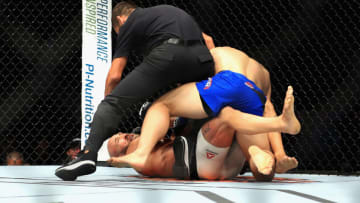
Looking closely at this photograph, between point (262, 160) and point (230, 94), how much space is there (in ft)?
0.68

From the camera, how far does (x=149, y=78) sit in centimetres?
126


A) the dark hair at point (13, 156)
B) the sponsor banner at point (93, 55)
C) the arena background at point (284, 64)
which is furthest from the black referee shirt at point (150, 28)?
the dark hair at point (13, 156)

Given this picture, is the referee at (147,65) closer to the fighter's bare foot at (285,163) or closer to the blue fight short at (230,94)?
the blue fight short at (230,94)

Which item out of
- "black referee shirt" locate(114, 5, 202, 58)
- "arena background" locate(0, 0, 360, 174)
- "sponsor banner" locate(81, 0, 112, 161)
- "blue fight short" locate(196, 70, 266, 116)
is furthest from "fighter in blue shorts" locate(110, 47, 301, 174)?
"sponsor banner" locate(81, 0, 112, 161)

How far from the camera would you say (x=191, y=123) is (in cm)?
132

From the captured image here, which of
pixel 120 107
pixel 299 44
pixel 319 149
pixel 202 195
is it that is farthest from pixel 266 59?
pixel 202 195

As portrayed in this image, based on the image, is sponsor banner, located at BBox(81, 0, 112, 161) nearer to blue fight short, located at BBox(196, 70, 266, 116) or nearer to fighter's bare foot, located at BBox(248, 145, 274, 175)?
blue fight short, located at BBox(196, 70, 266, 116)

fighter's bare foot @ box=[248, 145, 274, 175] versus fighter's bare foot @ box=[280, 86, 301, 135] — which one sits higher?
fighter's bare foot @ box=[280, 86, 301, 135]

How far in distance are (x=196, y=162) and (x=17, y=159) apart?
1678mm

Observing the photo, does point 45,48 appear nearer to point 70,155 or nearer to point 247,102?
point 70,155

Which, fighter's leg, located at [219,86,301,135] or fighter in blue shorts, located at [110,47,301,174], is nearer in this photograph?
fighter's leg, located at [219,86,301,135]

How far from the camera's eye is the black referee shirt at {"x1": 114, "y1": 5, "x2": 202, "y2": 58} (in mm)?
1369

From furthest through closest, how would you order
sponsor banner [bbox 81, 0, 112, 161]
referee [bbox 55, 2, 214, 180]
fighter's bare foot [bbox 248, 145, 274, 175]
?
sponsor banner [bbox 81, 0, 112, 161], referee [bbox 55, 2, 214, 180], fighter's bare foot [bbox 248, 145, 274, 175]

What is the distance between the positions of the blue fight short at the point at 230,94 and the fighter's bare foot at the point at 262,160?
0.42 ft
